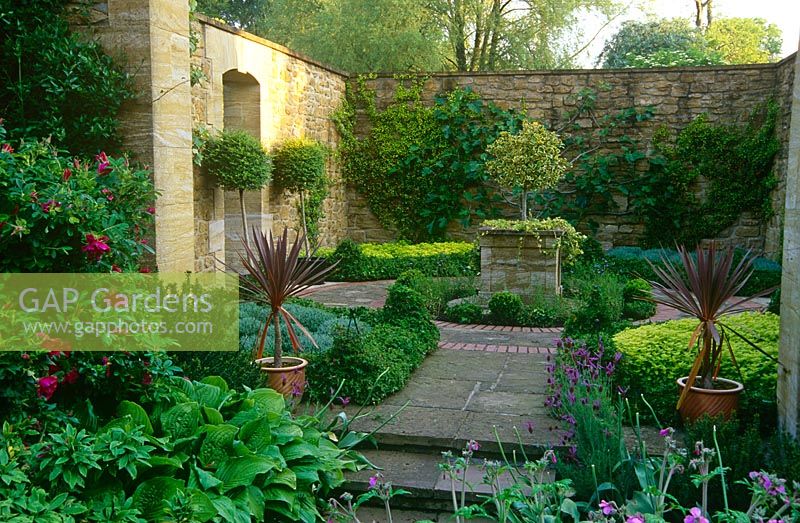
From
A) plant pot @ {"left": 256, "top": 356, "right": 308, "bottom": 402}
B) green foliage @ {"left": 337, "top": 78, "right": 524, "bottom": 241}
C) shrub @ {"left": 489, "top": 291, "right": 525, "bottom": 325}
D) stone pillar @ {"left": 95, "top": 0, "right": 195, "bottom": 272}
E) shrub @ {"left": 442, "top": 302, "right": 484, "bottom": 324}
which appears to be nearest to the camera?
plant pot @ {"left": 256, "top": 356, "right": 308, "bottom": 402}

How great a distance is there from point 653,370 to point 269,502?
233 centimetres

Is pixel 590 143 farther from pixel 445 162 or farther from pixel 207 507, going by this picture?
pixel 207 507

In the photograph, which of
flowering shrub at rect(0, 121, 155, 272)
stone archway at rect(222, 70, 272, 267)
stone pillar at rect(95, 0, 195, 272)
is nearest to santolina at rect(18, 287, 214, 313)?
flowering shrub at rect(0, 121, 155, 272)

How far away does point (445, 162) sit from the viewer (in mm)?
11781

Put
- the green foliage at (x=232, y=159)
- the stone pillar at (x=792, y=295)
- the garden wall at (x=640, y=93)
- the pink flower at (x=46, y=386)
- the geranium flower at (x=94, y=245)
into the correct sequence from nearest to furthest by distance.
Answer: the pink flower at (x=46, y=386)
the geranium flower at (x=94, y=245)
the stone pillar at (x=792, y=295)
the green foliage at (x=232, y=159)
the garden wall at (x=640, y=93)

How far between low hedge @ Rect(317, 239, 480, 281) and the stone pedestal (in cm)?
138

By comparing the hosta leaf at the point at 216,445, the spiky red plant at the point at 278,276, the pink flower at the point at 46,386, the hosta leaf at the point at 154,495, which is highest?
the spiky red plant at the point at 278,276

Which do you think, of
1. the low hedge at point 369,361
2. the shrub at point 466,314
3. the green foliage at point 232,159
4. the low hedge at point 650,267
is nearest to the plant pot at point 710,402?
the low hedge at point 369,361

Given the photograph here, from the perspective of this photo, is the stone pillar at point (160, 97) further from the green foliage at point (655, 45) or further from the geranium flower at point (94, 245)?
the green foliage at point (655, 45)

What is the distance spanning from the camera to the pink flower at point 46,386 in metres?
2.57

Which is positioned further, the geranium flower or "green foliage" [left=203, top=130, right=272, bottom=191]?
"green foliage" [left=203, top=130, right=272, bottom=191]

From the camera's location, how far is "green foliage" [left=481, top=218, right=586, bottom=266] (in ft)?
25.7

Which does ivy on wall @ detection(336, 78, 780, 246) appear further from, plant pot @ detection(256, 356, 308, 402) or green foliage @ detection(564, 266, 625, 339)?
plant pot @ detection(256, 356, 308, 402)

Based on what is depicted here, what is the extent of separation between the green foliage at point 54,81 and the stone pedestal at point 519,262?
176 inches
